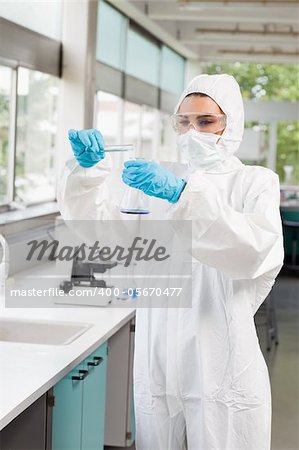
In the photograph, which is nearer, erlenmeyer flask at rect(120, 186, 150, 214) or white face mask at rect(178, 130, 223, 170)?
white face mask at rect(178, 130, 223, 170)

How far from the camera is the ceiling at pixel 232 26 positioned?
8.06 meters

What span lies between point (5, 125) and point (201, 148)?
11.3 ft

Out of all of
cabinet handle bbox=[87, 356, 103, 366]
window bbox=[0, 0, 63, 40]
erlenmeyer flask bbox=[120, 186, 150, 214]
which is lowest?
cabinet handle bbox=[87, 356, 103, 366]

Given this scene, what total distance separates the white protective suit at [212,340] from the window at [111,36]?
17.8 ft

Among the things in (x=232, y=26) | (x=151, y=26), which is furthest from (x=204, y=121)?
(x=232, y=26)

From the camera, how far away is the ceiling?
26.5 feet

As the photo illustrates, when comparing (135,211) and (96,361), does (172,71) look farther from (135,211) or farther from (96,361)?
(135,211)

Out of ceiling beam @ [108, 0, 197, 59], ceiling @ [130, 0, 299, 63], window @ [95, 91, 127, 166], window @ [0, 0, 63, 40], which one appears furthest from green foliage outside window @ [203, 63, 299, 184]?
window @ [0, 0, 63, 40]

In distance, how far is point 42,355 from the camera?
2.62 metres

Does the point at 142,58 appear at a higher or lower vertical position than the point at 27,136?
higher

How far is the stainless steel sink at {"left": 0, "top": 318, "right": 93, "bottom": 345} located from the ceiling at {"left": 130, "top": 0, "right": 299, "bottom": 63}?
5392mm

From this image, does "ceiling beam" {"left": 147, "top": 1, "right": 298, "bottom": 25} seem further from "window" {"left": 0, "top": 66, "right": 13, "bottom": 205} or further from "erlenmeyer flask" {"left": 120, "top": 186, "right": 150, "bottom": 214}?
"erlenmeyer flask" {"left": 120, "top": 186, "right": 150, "bottom": 214}

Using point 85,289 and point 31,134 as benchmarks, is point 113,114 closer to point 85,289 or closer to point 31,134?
point 31,134

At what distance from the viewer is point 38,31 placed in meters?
5.55
